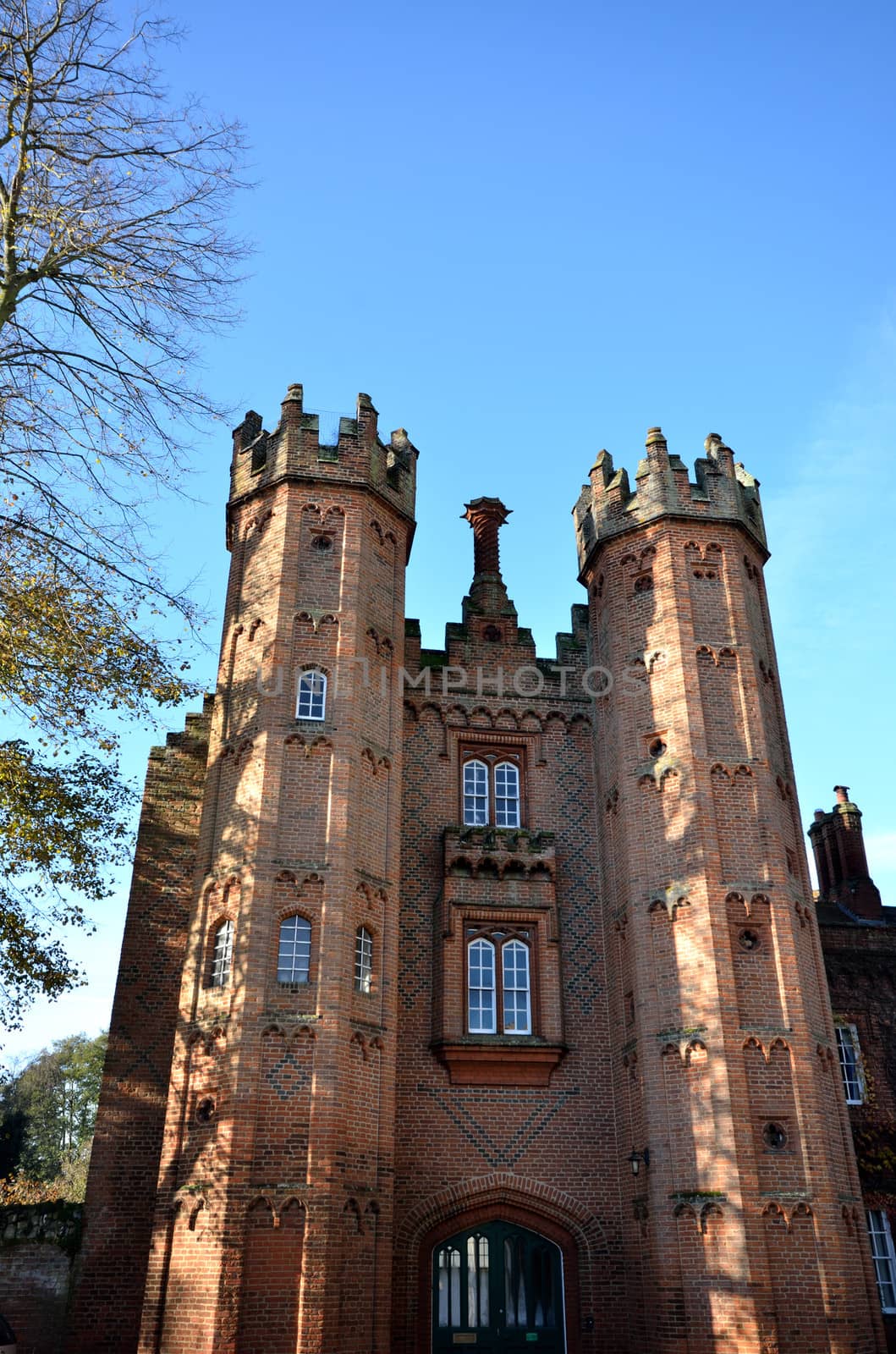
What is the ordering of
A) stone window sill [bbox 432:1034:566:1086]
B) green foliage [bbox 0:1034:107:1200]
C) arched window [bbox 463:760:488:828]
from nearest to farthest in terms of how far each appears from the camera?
stone window sill [bbox 432:1034:566:1086], arched window [bbox 463:760:488:828], green foliage [bbox 0:1034:107:1200]

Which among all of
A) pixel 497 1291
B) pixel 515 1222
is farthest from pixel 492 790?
pixel 497 1291

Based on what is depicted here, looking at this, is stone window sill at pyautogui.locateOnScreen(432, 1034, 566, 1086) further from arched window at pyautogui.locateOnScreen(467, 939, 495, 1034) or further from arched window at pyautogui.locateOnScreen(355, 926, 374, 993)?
arched window at pyautogui.locateOnScreen(355, 926, 374, 993)

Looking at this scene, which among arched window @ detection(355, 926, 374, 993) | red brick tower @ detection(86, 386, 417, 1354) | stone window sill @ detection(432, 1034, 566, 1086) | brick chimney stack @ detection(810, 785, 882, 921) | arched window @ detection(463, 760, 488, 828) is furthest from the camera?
brick chimney stack @ detection(810, 785, 882, 921)

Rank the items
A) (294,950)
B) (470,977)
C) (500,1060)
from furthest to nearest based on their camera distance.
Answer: (470,977)
(500,1060)
(294,950)

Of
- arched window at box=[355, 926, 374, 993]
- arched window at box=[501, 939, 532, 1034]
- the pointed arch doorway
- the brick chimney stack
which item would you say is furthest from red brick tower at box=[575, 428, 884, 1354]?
the brick chimney stack

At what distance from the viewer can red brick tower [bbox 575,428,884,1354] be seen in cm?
1590

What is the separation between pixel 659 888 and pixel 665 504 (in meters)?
7.85

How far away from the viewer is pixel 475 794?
70.4 feet

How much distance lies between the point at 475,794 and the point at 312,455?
7414mm

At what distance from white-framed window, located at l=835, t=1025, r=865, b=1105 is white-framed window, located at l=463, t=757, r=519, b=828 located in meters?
8.61

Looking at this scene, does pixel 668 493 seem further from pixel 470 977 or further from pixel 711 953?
pixel 470 977

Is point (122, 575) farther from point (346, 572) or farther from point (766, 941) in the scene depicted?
point (766, 941)

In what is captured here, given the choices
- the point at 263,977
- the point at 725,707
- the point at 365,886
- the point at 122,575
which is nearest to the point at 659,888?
the point at 725,707

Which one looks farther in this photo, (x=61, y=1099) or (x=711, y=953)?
(x=61, y=1099)
